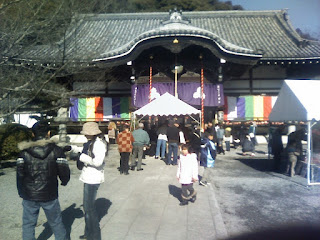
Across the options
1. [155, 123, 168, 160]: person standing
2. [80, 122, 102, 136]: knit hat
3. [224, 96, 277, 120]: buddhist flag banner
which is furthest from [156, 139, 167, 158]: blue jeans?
[80, 122, 102, 136]: knit hat

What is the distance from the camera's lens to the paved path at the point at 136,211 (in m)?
4.91

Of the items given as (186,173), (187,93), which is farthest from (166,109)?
(186,173)

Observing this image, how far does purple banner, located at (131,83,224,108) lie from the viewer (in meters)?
14.9

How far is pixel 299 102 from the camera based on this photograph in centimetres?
827

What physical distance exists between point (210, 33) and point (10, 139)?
896 centimetres

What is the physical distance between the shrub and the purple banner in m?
5.46

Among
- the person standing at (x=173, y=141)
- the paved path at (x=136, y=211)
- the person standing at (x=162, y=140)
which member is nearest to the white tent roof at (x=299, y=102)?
Result: the paved path at (x=136, y=211)

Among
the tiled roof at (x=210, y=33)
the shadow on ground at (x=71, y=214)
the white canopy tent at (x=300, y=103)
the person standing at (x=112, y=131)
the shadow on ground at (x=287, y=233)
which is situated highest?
the tiled roof at (x=210, y=33)

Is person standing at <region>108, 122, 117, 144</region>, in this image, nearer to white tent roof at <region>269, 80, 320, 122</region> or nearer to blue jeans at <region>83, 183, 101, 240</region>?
white tent roof at <region>269, 80, 320, 122</region>

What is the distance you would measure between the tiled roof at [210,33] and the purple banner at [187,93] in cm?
210

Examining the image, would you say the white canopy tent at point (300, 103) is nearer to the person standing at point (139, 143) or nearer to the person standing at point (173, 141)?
the person standing at point (173, 141)

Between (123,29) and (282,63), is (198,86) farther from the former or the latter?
(123,29)

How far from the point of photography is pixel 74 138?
16.4 metres

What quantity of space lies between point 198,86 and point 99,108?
560 cm
